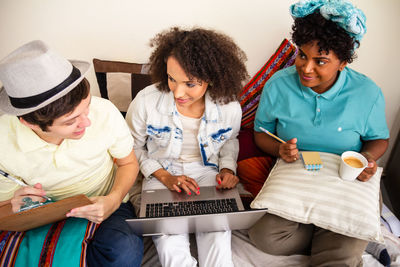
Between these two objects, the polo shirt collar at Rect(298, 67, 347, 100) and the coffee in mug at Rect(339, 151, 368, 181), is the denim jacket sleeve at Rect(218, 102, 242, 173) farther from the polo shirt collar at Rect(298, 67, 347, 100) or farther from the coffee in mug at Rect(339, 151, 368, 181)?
the coffee in mug at Rect(339, 151, 368, 181)

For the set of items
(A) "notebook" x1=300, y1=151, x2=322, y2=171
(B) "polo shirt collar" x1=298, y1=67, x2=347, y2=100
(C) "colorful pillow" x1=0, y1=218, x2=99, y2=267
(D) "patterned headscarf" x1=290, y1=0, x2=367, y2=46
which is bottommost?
(C) "colorful pillow" x1=0, y1=218, x2=99, y2=267

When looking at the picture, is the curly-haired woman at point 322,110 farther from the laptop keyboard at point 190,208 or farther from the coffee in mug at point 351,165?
the laptop keyboard at point 190,208

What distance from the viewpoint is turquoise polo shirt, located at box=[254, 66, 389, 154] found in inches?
50.3

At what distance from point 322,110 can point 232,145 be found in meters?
0.50

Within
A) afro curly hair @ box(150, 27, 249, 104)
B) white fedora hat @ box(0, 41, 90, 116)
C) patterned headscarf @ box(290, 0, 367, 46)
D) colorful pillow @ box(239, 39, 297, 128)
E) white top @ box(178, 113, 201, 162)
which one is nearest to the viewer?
white fedora hat @ box(0, 41, 90, 116)

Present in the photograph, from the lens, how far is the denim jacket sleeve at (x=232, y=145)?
145 centimetres

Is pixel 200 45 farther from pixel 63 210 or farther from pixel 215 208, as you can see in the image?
pixel 63 210

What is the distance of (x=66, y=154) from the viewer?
3.49 feet

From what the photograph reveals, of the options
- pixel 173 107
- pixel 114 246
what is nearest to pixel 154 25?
pixel 173 107

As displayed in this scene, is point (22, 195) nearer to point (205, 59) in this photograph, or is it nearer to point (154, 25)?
point (205, 59)

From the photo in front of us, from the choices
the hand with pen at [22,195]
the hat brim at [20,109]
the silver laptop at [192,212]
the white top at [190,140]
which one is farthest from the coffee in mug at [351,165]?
the hand with pen at [22,195]

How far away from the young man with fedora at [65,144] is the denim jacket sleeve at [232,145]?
0.49 metres

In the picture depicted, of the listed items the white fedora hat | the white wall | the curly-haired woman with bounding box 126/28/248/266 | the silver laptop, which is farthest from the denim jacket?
the white fedora hat

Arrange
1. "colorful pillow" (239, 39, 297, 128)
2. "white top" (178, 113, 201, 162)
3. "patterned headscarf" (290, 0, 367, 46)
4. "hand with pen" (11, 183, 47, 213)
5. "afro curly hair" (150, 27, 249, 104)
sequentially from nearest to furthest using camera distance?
"hand with pen" (11, 183, 47, 213) < "patterned headscarf" (290, 0, 367, 46) < "afro curly hair" (150, 27, 249, 104) < "white top" (178, 113, 201, 162) < "colorful pillow" (239, 39, 297, 128)
